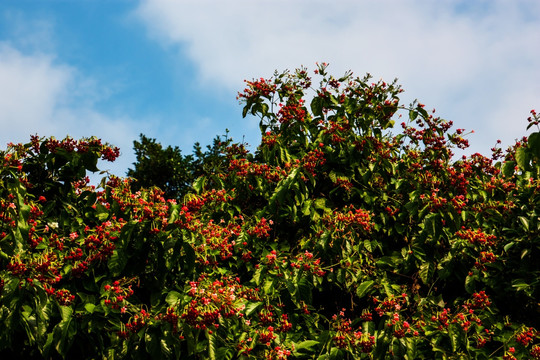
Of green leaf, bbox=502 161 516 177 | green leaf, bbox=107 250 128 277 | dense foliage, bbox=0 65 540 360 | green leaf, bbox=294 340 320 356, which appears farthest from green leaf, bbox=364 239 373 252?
green leaf, bbox=107 250 128 277

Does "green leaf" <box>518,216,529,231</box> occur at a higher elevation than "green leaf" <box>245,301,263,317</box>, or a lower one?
higher

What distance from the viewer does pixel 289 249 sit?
5.66 meters

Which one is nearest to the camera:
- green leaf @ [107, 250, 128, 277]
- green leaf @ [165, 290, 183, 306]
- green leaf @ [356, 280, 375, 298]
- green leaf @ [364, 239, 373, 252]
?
green leaf @ [165, 290, 183, 306]

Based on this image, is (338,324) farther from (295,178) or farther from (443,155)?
(443,155)

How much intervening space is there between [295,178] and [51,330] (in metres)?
2.57

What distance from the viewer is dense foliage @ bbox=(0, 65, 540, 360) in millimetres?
4004

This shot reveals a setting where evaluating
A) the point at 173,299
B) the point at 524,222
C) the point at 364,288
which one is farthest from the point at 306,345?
the point at 524,222

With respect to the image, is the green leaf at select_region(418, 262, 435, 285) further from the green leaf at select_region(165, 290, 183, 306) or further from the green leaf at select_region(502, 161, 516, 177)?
the green leaf at select_region(165, 290, 183, 306)

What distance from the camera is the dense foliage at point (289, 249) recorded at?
4.00 m

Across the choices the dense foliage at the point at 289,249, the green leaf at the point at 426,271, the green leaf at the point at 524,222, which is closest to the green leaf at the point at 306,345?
the dense foliage at the point at 289,249

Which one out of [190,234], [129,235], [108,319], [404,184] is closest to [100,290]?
[108,319]

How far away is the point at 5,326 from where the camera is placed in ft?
12.4

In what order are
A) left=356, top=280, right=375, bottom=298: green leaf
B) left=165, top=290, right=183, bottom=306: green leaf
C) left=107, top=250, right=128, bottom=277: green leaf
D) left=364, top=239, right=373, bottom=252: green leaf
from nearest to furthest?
1. left=165, top=290, right=183, bottom=306: green leaf
2. left=107, top=250, right=128, bottom=277: green leaf
3. left=356, top=280, right=375, bottom=298: green leaf
4. left=364, top=239, right=373, bottom=252: green leaf

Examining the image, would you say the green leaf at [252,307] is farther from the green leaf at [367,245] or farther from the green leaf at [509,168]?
the green leaf at [509,168]
